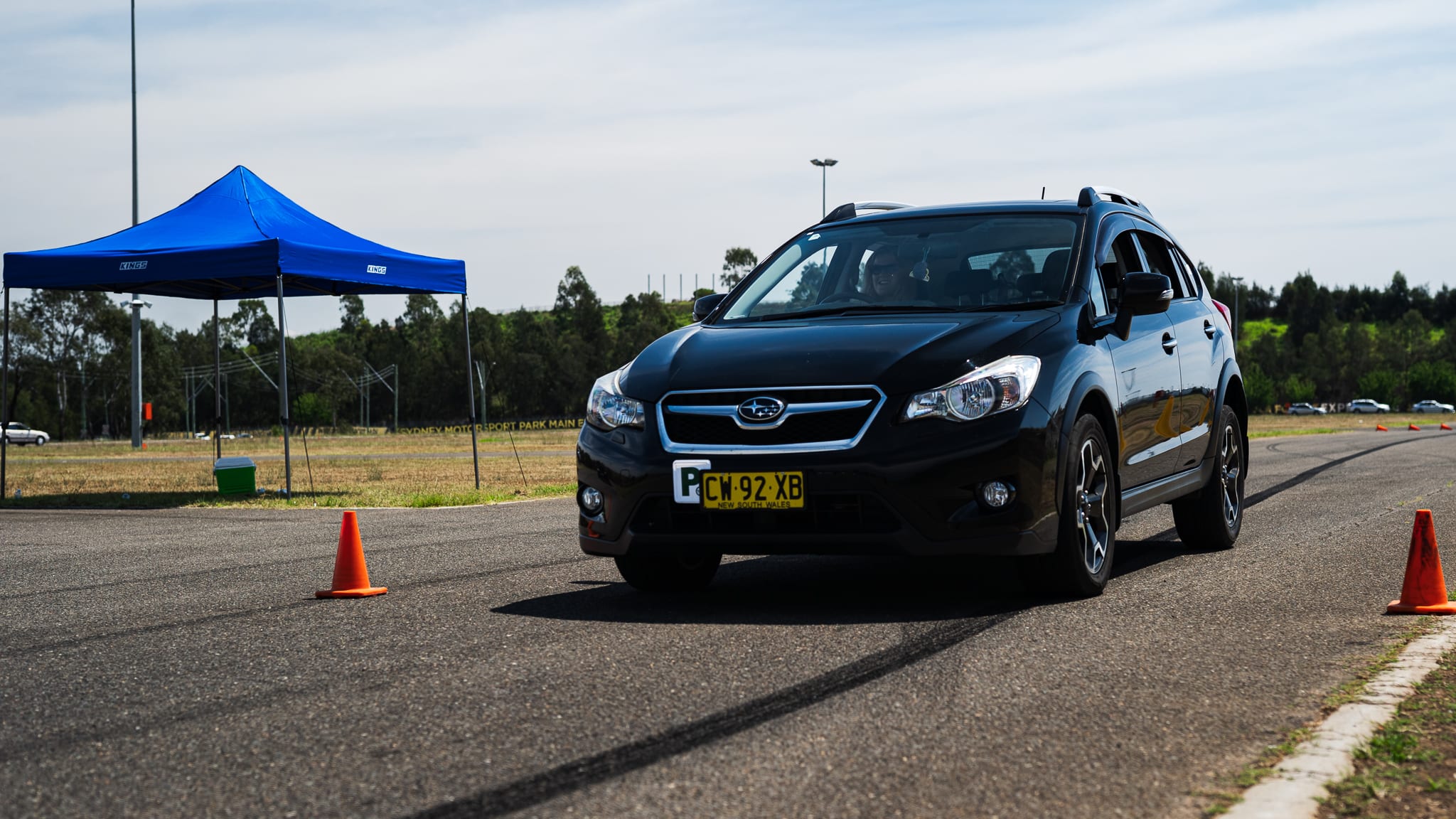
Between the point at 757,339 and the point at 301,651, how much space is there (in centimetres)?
237

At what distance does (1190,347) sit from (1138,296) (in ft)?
5.15

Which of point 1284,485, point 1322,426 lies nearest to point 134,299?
point 1284,485

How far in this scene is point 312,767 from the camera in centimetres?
369

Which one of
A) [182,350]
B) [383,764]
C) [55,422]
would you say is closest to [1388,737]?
[383,764]

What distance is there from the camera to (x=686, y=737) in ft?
13.0

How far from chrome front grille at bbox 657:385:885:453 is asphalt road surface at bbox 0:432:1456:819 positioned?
2.43ft

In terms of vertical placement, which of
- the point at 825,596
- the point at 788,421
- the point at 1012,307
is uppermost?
the point at 1012,307

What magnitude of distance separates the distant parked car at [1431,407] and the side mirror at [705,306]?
140377 millimetres

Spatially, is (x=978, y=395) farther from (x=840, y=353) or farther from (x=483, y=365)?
(x=483, y=365)

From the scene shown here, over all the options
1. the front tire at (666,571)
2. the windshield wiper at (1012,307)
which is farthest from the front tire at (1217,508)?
the front tire at (666,571)

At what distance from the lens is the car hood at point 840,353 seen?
236 inches

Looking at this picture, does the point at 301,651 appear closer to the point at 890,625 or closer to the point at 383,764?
the point at 383,764

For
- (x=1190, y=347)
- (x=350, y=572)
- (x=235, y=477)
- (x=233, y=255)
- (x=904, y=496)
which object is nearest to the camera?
(x=904, y=496)

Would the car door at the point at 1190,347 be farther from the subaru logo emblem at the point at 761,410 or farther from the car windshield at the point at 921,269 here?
the subaru logo emblem at the point at 761,410
